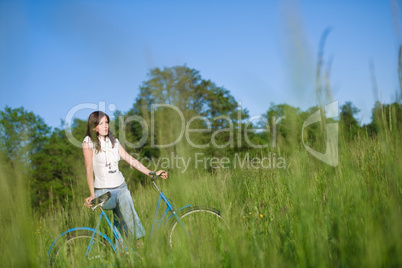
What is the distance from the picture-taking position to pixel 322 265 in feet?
4.85

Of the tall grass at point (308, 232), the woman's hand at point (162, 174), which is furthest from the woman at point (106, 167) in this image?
the tall grass at point (308, 232)

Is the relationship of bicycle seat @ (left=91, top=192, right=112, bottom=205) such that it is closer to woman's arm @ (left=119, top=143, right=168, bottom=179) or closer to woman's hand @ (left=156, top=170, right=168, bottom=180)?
woman's arm @ (left=119, top=143, right=168, bottom=179)

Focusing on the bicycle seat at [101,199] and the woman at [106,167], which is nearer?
the bicycle seat at [101,199]

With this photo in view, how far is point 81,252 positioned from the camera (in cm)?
277

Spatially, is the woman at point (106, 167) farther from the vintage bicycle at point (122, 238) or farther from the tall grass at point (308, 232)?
the tall grass at point (308, 232)

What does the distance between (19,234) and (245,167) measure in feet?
13.8

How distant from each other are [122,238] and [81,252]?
2.10ft

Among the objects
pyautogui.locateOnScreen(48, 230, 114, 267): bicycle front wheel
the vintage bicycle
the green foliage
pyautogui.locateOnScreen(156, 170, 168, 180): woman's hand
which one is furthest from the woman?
the green foliage

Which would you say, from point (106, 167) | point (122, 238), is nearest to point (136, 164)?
point (106, 167)

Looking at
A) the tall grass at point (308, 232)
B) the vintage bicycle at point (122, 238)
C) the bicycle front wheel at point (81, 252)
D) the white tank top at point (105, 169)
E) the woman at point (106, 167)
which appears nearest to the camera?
the tall grass at point (308, 232)

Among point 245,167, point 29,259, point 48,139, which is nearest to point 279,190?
point 245,167

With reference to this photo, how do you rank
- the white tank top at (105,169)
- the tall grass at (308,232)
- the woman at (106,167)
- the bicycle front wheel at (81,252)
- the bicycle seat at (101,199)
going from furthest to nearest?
the white tank top at (105,169) < the woman at (106,167) < the bicycle seat at (101,199) < the bicycle front wheel at (81,252) < the tall grass at (308,232)

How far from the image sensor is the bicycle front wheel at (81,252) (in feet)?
7.50

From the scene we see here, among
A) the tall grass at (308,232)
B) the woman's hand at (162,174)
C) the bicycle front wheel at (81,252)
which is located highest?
the woman's hand at (162,174)
